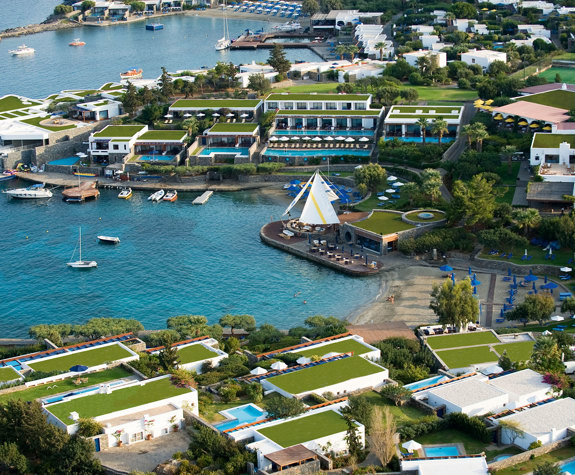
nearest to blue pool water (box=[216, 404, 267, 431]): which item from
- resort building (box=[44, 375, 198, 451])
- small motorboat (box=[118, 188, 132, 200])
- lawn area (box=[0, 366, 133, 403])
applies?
resort building (box=[44, 375, 198, 451])

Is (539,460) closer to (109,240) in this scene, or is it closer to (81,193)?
(109,240)

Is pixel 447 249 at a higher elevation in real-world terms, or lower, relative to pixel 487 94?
lower

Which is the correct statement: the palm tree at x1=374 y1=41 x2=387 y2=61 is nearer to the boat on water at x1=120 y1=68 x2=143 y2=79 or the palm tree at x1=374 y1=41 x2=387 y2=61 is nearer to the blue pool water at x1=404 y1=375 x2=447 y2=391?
the boat on water at x1=120 y1=68 x2=143 y2=79

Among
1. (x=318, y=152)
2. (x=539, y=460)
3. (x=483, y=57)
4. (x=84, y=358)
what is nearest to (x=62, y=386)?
(x=84, y=358)

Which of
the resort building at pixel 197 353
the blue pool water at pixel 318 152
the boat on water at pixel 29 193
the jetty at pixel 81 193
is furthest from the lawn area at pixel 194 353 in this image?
the blue pool water at pixel 318 152

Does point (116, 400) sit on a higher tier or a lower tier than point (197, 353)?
higher

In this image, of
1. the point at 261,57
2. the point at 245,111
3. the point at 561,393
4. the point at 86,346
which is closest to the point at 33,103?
the point at 245,111

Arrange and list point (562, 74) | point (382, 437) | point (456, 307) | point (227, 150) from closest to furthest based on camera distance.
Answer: point (382, 437) → point (456, 307) → point (227, 150) → point (562, 74)

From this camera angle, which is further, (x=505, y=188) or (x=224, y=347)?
(x=505, y=188)

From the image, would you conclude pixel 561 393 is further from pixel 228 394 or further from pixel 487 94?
pixel 487 94
